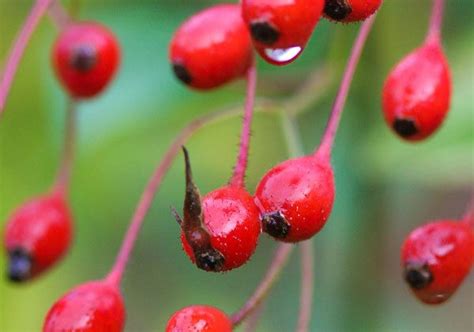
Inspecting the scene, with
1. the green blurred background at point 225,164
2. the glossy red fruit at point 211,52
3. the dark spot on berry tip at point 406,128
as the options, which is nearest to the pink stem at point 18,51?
the glossy red fruit at point 211,52

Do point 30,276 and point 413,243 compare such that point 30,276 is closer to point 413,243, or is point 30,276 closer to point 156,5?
point 413,243

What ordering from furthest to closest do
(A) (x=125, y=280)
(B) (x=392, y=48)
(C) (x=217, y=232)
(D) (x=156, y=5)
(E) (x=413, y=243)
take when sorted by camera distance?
(A) (x=125, y=280) < (D) (x=156, y=5) < (B) (x=392, y=48) < (E) (x=413, y=243) < (C) (x=217, y=232)

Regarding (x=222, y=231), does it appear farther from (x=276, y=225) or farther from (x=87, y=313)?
(x=87, y=313)

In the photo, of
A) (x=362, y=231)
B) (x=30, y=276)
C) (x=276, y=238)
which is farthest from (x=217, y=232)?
(x=362, y=231)

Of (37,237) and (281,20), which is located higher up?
(37,237)

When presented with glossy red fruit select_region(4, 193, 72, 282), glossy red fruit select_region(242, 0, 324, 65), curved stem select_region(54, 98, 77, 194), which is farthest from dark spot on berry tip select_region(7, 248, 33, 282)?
glossy red fruit select_region(242, 0, 324, 65)

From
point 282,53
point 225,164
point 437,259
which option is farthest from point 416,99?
point 225,164
